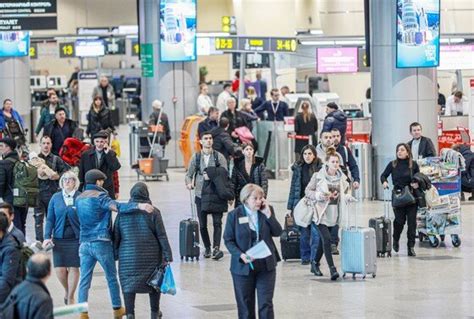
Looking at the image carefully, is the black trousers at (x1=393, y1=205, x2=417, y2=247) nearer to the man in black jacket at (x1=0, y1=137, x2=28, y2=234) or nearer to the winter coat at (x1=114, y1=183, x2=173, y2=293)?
the man in black jacket at (x1=0, y1=137, x2=28, y2=234)

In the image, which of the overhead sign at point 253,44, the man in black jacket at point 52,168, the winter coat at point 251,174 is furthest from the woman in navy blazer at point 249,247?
the overhead sign at point 253,44

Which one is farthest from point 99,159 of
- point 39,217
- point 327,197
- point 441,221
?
point 441,221

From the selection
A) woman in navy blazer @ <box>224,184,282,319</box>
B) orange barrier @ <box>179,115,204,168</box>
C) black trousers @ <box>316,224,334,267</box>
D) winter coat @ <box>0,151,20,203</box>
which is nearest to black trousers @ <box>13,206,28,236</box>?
winter coat @ <box>0,151,20,203</box>

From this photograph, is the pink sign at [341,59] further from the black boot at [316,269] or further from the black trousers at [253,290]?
the black trousers at [253,290]

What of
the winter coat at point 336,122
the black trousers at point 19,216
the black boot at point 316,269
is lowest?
the black boot at point 316,269

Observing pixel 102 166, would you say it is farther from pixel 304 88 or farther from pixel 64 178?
pixel 304 88

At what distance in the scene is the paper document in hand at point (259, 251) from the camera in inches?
476

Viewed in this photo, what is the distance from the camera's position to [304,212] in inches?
Result: 651

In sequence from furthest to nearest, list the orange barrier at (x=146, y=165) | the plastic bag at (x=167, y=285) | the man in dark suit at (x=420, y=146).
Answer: the orange barrier at (x=146, y=165), the man in dark suit at (x=420, y=146), the plastic bag at (x=167, y=285)

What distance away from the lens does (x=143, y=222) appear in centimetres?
1341

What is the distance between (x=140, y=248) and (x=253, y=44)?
22699mm

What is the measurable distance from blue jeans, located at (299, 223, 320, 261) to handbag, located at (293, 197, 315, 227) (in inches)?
3.7

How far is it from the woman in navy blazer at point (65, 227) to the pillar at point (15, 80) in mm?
26319

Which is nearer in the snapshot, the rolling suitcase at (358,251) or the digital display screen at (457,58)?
the rolling suitcase at (358,251)
